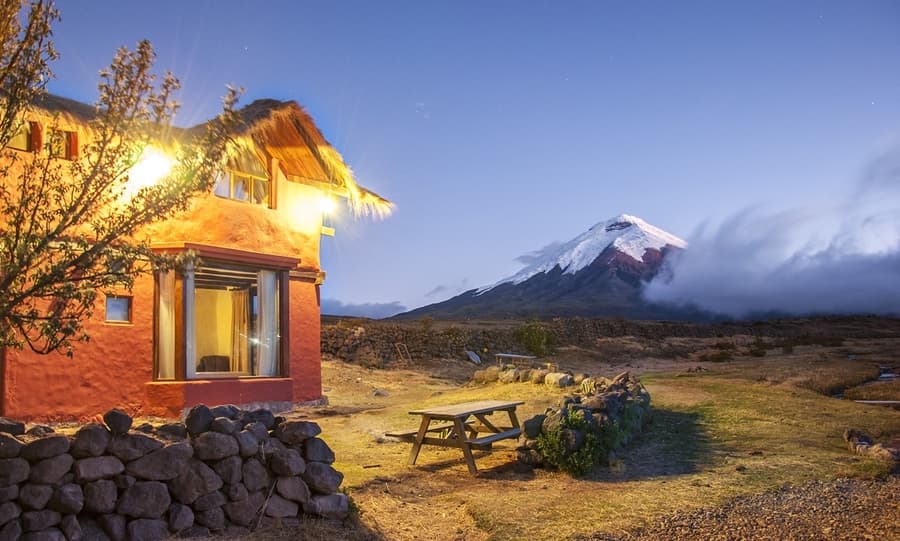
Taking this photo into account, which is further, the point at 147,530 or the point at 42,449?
the point at 147,530

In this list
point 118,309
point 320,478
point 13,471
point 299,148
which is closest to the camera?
point 13,471

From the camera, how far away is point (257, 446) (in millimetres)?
5449

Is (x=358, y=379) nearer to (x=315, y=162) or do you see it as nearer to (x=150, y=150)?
(x=315, y=162)

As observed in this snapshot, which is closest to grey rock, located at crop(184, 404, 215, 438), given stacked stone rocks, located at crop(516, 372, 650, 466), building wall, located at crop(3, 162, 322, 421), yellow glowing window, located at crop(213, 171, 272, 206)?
stacked stone rocks, located at crop(516, 372, 650, 466)

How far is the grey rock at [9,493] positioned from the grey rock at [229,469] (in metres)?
1.26

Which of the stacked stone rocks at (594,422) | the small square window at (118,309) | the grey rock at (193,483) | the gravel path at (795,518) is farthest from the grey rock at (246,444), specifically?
the small square window at (118,309)

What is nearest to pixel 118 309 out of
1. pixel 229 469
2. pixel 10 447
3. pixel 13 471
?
pixel 229 469

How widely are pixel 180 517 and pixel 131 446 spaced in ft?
1.93

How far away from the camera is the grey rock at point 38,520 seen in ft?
14.4

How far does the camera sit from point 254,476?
536 cm

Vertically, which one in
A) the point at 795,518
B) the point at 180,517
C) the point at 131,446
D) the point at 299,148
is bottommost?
the point at 795,518

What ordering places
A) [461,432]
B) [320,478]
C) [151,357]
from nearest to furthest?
[320,478]
[461,432]
[151,357]

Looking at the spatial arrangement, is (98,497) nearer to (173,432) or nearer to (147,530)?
(147,530)

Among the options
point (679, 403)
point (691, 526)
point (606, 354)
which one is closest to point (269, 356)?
point (679, 403)
